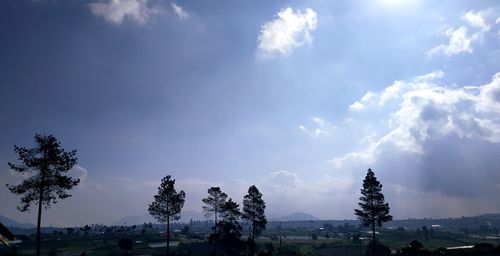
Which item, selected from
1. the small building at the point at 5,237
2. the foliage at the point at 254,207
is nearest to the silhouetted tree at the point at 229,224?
the foliage at the point at 254,207

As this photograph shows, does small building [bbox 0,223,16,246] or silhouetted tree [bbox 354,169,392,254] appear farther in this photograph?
→ silhouetted tree [bbox 354,169,392,254]

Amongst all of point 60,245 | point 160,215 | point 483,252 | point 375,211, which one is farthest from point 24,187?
point 60,245

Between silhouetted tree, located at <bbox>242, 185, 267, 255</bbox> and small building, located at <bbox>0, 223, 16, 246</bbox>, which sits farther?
silhouetted tree, located at <bbox>242, 185, 267, 255</bbox>

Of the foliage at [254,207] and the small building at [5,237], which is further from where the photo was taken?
the foliage at [254,207]

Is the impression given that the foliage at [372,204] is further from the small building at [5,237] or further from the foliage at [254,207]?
the small building at [5,237]

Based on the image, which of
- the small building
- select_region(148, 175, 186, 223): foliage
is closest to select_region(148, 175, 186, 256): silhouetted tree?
select_region(148, 175, 186, 223): foliage

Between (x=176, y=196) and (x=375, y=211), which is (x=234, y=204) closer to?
(x=176, y=196)

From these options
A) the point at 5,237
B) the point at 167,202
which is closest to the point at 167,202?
the point at 167,202

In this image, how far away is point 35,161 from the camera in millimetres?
35625

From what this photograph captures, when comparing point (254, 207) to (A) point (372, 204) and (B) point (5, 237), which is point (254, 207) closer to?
(A) point (372, 204)

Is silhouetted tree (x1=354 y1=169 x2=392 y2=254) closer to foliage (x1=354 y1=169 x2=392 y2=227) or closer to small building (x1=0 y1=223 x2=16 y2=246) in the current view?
foliage (x1=354 y1=169 x2=392 y2=227)

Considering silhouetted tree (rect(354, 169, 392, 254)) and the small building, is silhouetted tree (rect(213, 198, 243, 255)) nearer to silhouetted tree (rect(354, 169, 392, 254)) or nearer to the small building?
silhouetted tree (rect(354, 169, 392, 254))

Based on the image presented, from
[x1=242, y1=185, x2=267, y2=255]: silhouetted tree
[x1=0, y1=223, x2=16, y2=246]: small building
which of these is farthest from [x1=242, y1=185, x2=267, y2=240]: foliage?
[x1=0, y1=223, x2=16, y2=246]: small building

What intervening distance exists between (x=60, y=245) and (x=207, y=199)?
105 metres
